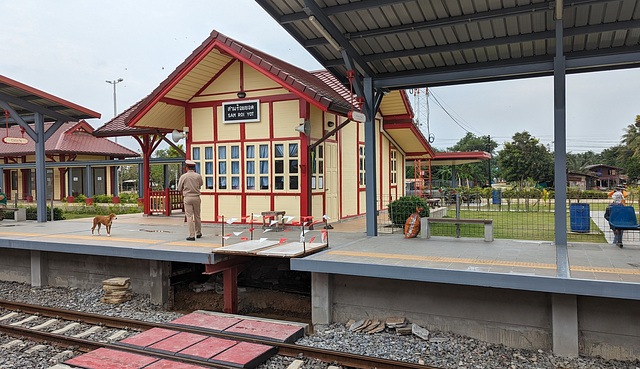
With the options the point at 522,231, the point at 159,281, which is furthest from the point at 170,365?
the point at 522,231

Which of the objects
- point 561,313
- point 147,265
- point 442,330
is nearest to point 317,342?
point 442,330

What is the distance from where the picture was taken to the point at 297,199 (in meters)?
12.4

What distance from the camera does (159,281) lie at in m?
9.49

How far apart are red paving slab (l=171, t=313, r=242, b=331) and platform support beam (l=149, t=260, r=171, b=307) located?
1681 mm

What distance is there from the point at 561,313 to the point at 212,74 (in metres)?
10.9

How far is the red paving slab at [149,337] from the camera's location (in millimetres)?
6733

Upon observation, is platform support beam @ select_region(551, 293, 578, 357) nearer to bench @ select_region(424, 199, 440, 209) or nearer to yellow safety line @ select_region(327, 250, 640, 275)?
yellow safety line @ select_region(327, 250, 640, 275)

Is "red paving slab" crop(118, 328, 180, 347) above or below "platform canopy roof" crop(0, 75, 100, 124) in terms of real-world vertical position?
below

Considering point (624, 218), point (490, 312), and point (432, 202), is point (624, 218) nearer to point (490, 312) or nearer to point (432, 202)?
point (490, 312)

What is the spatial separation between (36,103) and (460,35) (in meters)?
14.4

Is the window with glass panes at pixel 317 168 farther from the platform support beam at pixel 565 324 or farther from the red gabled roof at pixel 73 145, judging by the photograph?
the red gabled roof at pixel 73 145

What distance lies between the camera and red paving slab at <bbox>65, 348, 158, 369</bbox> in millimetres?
5930

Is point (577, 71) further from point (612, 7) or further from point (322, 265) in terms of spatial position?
point (322, 265)

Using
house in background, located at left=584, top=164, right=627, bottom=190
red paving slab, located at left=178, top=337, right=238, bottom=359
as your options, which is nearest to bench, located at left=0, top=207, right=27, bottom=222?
red paving slab, located at left=178, top=337, right=238, bottom=359
